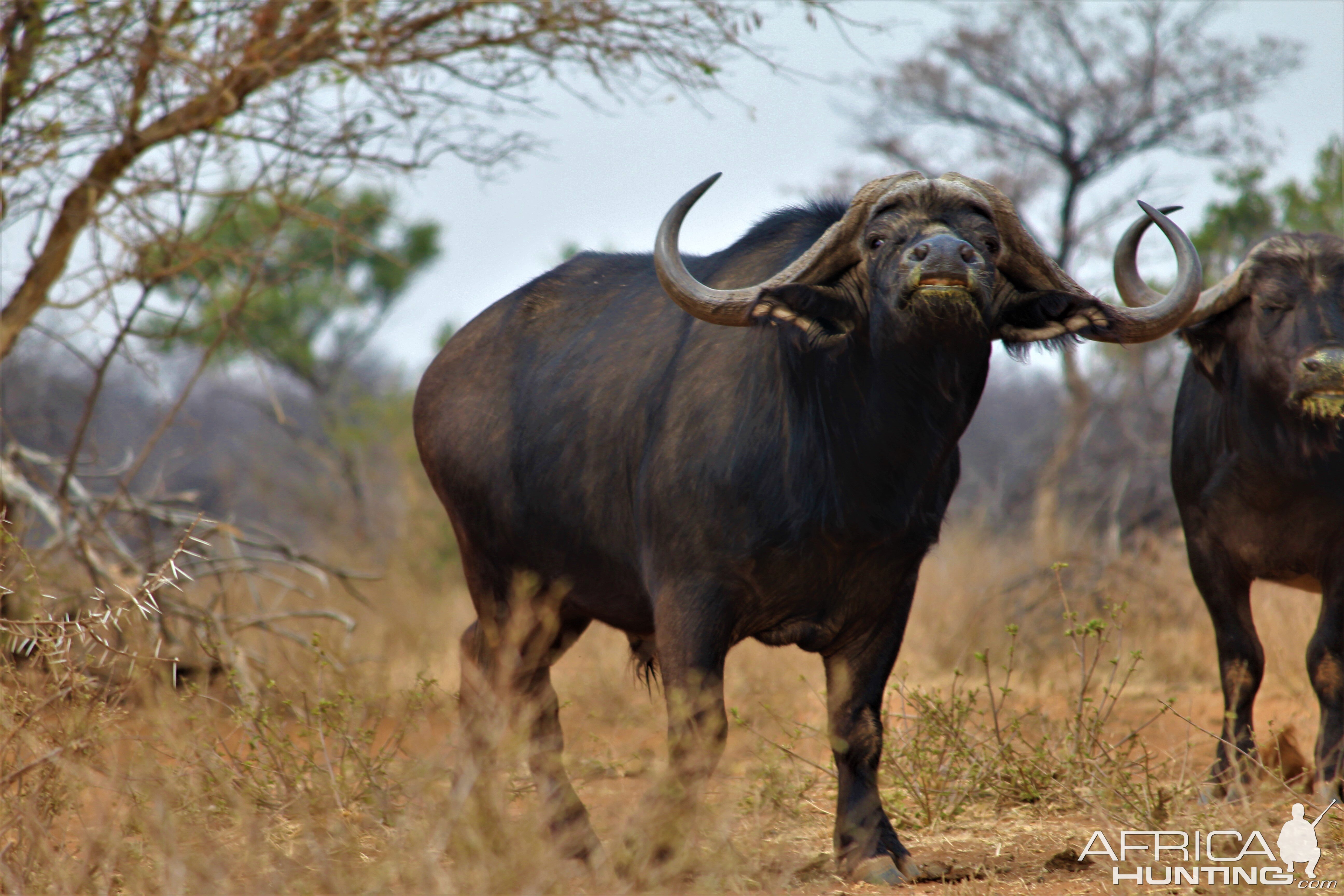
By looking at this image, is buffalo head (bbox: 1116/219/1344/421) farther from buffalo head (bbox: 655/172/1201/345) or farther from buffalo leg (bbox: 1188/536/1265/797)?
buffalo head (bbox: 655/172/1201/345)

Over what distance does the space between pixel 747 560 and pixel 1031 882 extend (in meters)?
1.27

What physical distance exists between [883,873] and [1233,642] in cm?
192

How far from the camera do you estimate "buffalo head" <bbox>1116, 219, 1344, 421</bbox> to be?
4.52 metres

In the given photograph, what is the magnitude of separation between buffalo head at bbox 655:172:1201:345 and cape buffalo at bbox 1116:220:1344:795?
1.12 meters

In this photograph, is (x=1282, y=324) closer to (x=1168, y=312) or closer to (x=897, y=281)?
(x=1168, y=312)

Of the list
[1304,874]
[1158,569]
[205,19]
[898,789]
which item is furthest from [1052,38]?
[1304,874]

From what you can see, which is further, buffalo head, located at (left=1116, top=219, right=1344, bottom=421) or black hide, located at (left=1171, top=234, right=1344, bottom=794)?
black hide, located at (left=1171, top=234, right=1344, bottom=794)

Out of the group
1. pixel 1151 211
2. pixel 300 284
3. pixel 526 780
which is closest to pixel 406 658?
pixel 526 780

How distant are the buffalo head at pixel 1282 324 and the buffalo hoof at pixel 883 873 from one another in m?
2.04

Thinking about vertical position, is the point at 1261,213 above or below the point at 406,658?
above

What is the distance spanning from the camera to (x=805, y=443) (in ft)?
12.5

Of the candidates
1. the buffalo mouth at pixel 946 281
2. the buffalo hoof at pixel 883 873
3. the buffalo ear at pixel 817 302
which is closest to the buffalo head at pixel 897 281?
the buffalo ear at pixel 817 302

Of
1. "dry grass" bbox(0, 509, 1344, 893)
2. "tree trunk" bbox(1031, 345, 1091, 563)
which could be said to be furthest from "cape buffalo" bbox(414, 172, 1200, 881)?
"tree trunk" bbox(1031, 345, 1091, 563)

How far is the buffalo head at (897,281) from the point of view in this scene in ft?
12.0
